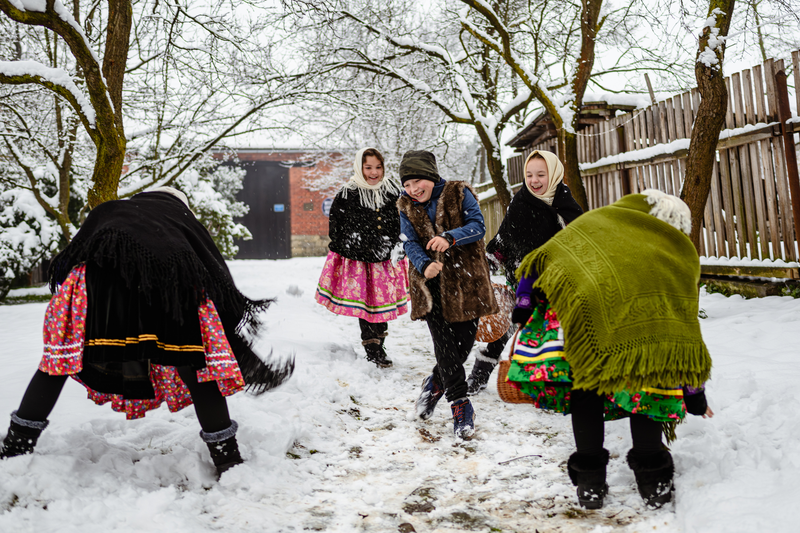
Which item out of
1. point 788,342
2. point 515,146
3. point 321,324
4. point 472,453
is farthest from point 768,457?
point 515,146

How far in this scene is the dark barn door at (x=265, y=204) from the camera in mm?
28734

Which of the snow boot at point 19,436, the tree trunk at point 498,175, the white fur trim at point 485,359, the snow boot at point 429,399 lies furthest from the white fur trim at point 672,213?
the tree trunk at point 498,175

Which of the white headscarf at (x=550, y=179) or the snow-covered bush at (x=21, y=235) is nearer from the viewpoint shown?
the white headscarf at (x=550, y=179)

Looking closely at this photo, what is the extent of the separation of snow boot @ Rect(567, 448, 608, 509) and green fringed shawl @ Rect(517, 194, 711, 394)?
342mm

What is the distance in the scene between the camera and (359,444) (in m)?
3.19

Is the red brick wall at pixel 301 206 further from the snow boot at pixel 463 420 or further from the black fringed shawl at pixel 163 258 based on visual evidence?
the black fringed shawl at pixel 163 258

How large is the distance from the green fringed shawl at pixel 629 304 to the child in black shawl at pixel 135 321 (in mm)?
1488

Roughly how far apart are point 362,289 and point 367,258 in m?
0.30

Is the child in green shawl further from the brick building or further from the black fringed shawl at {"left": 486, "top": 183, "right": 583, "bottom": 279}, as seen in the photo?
the brick building

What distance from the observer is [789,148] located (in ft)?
16.6

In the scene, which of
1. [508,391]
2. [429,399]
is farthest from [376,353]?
[508,391]

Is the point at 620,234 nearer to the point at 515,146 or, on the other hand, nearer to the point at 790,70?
the point at 790,70

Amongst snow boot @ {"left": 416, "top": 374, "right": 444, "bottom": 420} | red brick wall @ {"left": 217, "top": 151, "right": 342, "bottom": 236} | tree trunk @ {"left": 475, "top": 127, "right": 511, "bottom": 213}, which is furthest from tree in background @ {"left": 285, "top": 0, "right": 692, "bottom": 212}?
red brick wall @ {"left": 217, "top": 151, "right": 342, "bottom": 236}

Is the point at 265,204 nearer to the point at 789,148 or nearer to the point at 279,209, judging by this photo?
the point at 279,209
